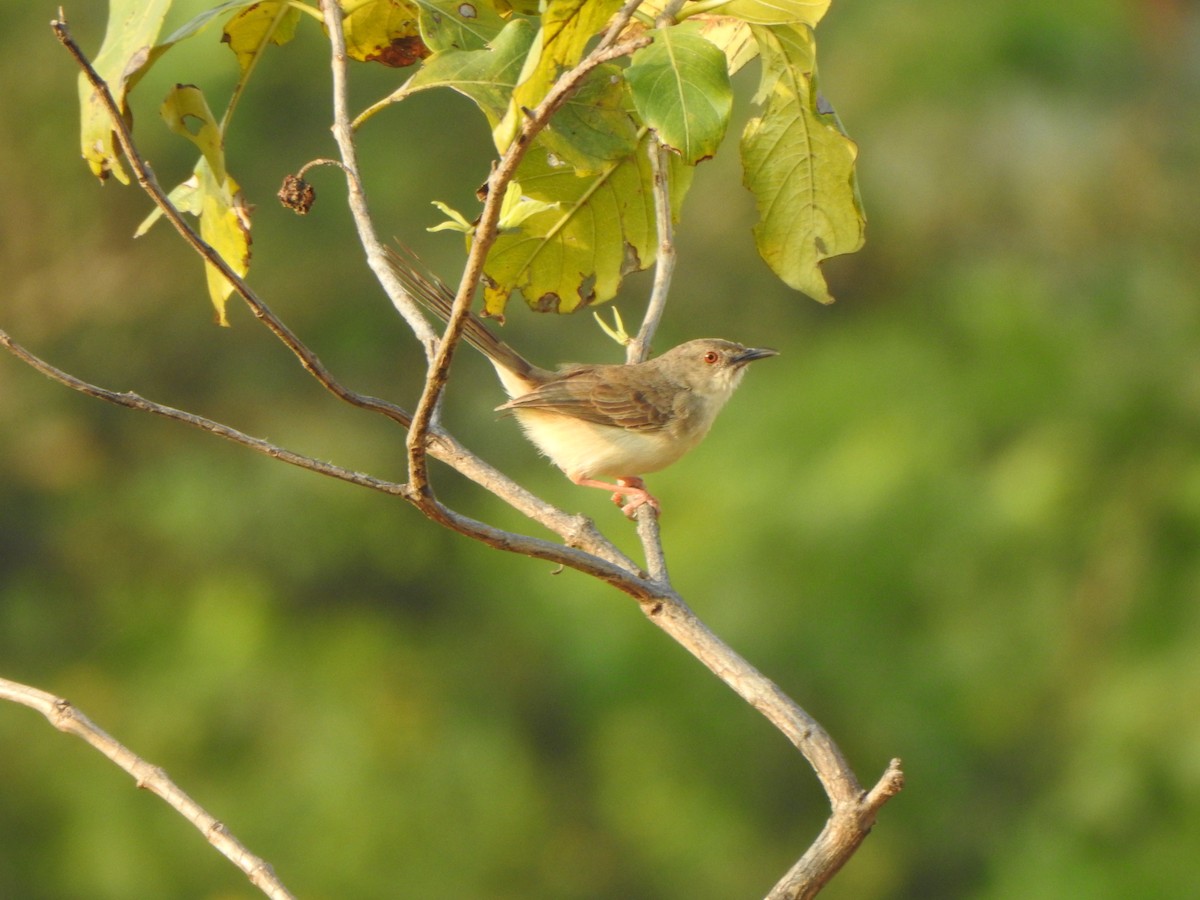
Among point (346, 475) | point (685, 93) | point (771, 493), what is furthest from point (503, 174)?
point (771, 493)

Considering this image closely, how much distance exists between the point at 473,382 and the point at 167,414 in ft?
25.3

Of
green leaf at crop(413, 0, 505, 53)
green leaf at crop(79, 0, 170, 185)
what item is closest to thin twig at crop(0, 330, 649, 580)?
green leaf at crop(79, 0, 170, 185)

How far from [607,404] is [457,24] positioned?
95.7 inches

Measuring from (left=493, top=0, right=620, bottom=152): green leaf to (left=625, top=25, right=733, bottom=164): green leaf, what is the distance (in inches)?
3.9

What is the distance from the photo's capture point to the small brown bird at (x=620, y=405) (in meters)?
4.36

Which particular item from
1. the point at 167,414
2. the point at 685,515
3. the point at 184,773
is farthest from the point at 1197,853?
the point at 167,414

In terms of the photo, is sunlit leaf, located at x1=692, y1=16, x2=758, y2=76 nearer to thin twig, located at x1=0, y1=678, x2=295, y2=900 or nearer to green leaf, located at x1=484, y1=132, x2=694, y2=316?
green leaf, located at x1=484, y1=132, x2=694, y2=316

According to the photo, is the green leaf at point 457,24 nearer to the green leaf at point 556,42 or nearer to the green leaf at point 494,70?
the green leaf at point 494,70

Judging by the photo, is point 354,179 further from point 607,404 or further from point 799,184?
point 607,404

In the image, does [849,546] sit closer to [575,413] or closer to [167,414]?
[575,413]

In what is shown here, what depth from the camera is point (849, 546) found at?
8.11m

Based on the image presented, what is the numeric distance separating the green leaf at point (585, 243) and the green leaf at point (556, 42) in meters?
0.91

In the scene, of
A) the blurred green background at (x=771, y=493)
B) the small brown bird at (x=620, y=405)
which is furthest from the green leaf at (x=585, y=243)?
the blurred green background at (x=771, y=493)

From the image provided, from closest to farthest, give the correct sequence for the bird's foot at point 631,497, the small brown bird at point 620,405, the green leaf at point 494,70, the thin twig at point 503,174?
1. the thin twig at point 503,174
2. the green leaf at point 494,70
3. the bird's foot at point 631,497
4. the small brown bird at point 620,405
